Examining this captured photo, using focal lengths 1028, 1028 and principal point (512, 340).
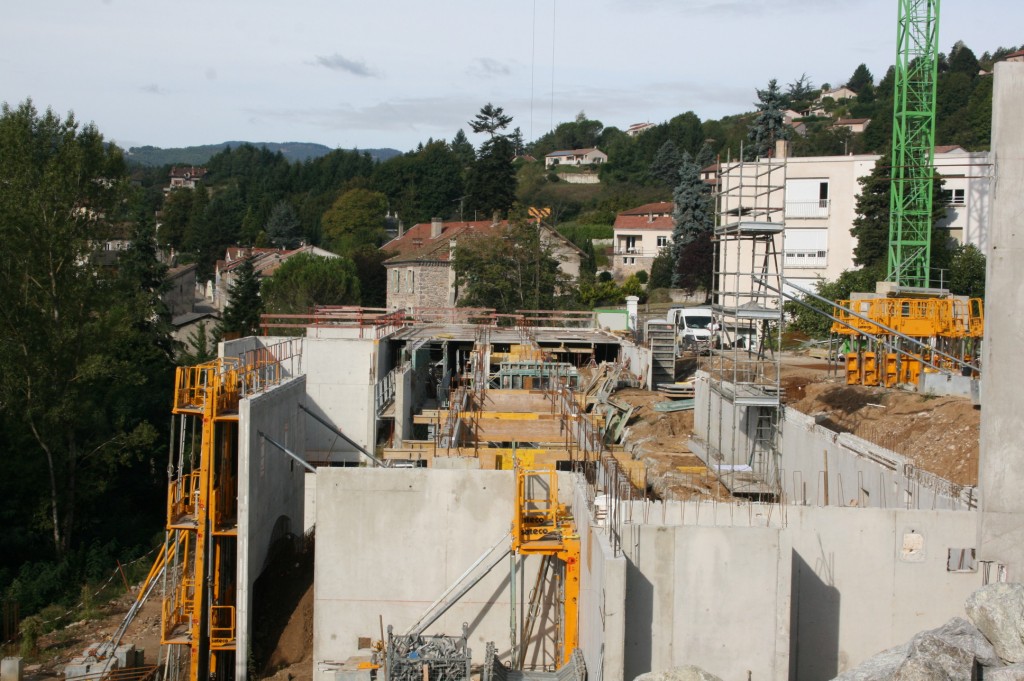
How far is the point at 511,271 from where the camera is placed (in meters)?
47.1

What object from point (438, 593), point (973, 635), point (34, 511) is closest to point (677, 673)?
point (973, 635)

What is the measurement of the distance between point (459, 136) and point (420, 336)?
354 feet

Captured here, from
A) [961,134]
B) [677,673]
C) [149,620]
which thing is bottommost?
[149,620]

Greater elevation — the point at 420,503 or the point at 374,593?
the point at 420,503

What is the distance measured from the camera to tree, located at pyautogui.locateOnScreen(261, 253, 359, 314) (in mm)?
52781

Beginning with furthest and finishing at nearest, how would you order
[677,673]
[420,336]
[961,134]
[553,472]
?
[961,134] < [420,336] < [553,472] < [677,673]

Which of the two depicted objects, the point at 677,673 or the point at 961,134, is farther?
the point at 961,134

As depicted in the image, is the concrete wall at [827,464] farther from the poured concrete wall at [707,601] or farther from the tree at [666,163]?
the tree at [666,163]

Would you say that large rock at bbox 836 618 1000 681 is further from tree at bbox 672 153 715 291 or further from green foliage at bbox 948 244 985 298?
tree at bbox 672 153 715 291

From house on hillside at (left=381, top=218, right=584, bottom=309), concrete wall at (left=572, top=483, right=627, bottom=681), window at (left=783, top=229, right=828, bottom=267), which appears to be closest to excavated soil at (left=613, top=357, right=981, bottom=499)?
concrete wall at (left=572, top=483, right=627, bottom=681)

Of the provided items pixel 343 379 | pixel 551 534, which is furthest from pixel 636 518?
pixel 343 379

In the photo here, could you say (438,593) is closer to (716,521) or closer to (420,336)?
(716,521)

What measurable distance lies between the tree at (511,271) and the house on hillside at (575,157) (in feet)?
298

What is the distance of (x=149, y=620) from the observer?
19609mm
